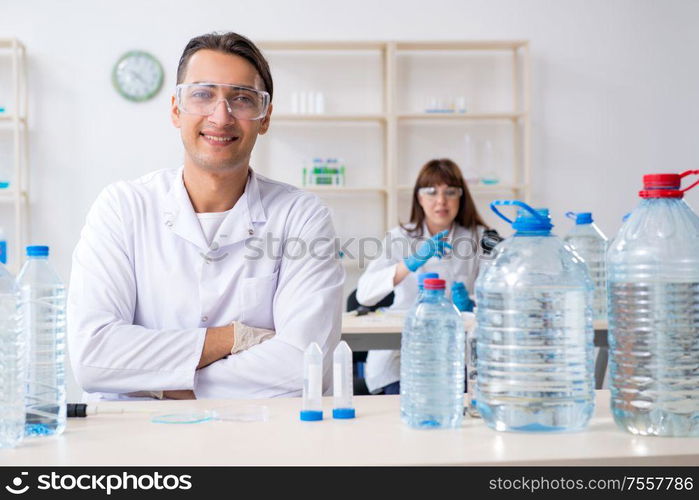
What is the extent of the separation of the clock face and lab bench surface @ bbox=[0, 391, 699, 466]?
13.3 feet

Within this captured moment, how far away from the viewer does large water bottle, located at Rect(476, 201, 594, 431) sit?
3.76 ft

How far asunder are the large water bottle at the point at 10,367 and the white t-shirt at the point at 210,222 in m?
0.82

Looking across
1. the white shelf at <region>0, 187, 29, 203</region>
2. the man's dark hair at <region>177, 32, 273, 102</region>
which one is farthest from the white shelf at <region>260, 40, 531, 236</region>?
the man's dark hair at <region>177, 32, 273, 102</region>

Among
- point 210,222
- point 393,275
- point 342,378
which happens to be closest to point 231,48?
point 210,222

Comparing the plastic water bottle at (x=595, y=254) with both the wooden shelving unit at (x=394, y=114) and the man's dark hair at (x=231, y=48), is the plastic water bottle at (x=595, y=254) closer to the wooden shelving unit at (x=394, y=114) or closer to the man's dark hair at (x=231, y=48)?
the man's dark hair at (x=231, y=48)

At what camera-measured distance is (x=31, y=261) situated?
1.24 m

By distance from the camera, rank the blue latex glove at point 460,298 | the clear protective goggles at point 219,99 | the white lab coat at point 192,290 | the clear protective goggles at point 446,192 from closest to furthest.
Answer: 1. the white lab coat at point 192,290
2. the clear protective goggles at point 219,99
3. the blue latex glove at point 460,298
4. the clear protective goggles at point 446,192

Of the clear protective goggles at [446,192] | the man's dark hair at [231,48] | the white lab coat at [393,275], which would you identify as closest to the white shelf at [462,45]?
the clear protective goggles at [446,192]

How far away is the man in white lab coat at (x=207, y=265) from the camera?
167 cm

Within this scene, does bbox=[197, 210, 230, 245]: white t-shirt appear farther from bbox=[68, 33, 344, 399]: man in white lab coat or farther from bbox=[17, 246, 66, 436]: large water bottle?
bbox=[17, 246, 66, 436]: large water bottle

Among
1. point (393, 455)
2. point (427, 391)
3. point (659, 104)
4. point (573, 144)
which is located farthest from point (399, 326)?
point (659, 104)

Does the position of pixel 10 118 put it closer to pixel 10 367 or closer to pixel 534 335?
pixel 10 367

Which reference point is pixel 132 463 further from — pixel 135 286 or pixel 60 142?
pixel 60 142

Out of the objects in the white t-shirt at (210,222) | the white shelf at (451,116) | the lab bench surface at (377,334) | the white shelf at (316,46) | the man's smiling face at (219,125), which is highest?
the white shelf at (316,46)
